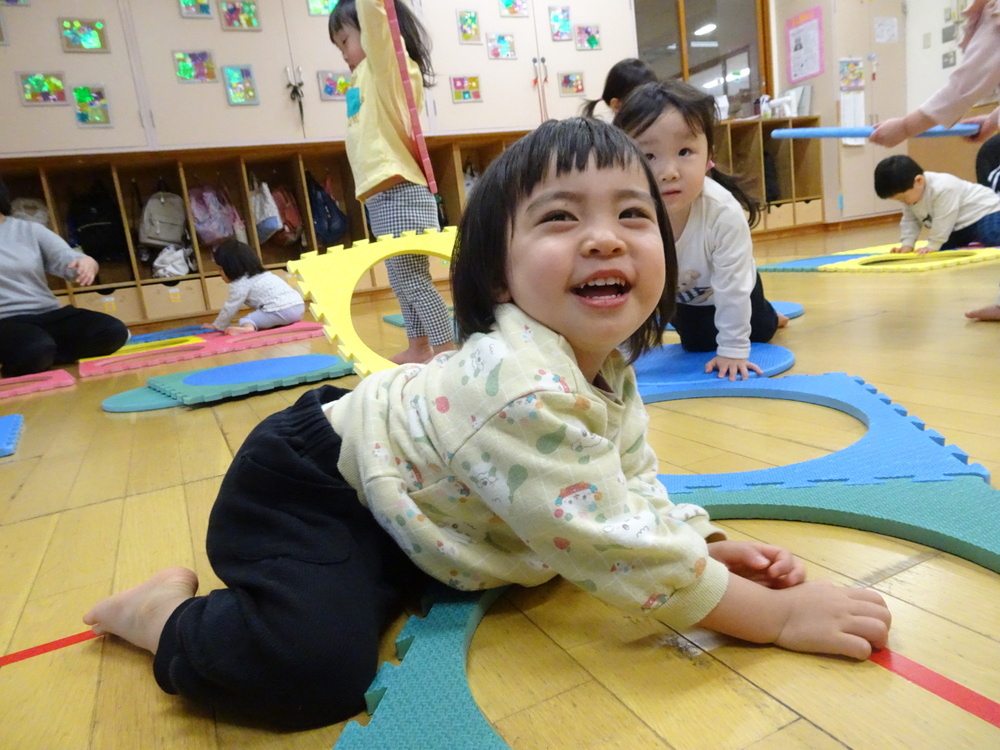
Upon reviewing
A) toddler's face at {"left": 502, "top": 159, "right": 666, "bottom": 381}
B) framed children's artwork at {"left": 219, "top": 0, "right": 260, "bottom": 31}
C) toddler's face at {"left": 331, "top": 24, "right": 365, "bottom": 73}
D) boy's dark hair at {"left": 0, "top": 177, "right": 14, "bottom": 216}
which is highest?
framed children's artwork at {"left": 219, "top": 0, "right": 260, "bottom": 31}

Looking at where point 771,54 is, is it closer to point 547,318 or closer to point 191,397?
point 191,397

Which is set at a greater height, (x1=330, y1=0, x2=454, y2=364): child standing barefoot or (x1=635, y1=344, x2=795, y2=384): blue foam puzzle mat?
(x1=330, y1=0, x2=454, y2=364): child standing barefoot

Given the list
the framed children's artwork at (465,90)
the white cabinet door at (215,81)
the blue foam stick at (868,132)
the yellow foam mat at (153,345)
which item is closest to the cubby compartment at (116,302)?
the yellow foam mat at (153,345)

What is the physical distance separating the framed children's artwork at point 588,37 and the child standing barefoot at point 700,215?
3.18 m

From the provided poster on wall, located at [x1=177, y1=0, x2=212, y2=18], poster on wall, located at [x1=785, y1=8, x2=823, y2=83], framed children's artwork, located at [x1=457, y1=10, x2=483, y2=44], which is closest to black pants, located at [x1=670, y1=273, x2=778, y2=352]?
framed children's artwork, located at [x1=457, y1=10, x2=483, y2=44]

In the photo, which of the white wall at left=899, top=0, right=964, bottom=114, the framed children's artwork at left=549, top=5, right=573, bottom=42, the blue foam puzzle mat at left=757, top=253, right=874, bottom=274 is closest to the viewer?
the blue foam puzzle mat at left=757, top=253, right=874, bottom=274

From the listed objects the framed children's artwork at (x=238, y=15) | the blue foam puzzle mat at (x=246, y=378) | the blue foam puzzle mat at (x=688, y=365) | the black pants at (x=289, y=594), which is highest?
the framed children's artwork at (x=238, y=15)

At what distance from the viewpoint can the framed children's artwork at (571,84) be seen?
425 cm

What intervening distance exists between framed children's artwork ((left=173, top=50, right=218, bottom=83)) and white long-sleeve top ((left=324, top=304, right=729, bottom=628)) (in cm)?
353

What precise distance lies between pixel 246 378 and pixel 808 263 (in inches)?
97.5

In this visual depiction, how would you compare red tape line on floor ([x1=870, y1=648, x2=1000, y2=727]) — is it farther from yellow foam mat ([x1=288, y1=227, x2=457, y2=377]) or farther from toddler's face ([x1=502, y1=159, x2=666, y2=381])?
yellow foam mat ([x1=288, y1=227, x2=457, y2=377])

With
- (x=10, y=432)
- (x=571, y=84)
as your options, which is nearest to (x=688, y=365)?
(x=10, y=432)

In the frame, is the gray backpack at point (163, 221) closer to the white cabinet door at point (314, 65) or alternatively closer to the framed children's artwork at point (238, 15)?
the white cabinet door at point (314, 65)

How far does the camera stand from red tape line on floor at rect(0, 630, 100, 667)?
26.4 inches
